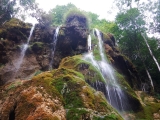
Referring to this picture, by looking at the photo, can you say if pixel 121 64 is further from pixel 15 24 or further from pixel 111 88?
pixel 15 24

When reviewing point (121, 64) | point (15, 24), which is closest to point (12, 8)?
point (15, 24)

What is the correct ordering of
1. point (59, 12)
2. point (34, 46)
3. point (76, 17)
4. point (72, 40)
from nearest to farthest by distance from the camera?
1. point (34, 46)
2. point (72, 40)
3. point (76, 17)
4. point (59, 12)

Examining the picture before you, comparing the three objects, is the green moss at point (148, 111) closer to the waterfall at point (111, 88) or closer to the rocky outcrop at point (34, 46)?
the waterfall at point (111, 88)

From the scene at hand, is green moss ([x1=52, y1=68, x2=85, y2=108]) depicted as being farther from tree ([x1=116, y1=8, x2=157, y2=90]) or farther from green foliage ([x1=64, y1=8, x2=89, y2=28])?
tree ([x1=116, y1=8, x2=157, y2=90])

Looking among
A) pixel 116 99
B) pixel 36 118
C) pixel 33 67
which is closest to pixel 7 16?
pixel 33 67

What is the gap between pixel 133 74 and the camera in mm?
19766

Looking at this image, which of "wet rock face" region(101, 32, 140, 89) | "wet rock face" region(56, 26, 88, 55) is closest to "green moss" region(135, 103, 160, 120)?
"wet rock face" region(101, 32, 140, 89)

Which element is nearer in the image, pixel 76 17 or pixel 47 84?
pixel 47 84

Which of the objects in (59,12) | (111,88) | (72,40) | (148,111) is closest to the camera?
(111,88)

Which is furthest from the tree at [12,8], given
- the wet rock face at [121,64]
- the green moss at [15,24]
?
the wet rock face at [121,64]

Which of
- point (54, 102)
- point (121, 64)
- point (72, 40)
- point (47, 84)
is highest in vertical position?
point (72, 40)

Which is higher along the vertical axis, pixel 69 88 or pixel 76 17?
pixel 76 17

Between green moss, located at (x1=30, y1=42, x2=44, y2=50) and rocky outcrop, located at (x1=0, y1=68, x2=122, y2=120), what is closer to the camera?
rocky outcrop, located at (x1=0, y1=68, x2=122, y2=120)

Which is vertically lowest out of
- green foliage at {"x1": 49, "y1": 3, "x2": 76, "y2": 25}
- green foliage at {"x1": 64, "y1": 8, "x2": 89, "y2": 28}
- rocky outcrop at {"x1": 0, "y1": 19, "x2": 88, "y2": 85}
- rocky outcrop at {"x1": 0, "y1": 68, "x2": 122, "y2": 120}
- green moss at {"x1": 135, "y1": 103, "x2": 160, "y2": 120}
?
green moss at {"x1": 135, "y1": 103, "x2": 160, "y2": 120}
